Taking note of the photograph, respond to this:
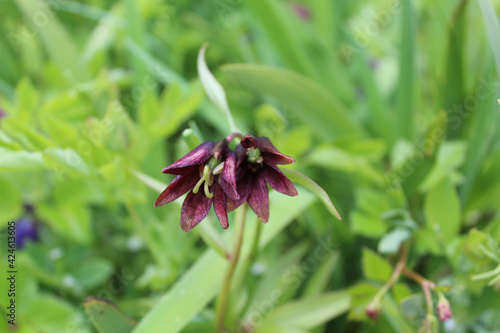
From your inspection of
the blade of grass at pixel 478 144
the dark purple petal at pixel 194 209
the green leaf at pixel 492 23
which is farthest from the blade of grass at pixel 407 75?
the dark purple petal at pixel 194 209

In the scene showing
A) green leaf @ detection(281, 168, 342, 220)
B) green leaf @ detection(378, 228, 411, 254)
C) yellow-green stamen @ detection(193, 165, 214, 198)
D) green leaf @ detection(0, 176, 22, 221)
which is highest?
yellow-green stamen @ detection(193, 165, 214, 198)

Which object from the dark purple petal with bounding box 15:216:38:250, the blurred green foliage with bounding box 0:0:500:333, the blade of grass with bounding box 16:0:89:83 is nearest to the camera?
the blurred green foliage with bounding box 0:0:500:333

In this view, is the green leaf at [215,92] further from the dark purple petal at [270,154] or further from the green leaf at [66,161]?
the green leaf at [66,161]

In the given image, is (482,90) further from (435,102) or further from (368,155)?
(368,155)

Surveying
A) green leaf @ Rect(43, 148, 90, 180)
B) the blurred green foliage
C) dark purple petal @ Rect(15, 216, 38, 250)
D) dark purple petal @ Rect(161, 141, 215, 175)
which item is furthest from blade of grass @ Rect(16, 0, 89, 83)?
dark purple petal @ Rect(161, 141, 215, 175)

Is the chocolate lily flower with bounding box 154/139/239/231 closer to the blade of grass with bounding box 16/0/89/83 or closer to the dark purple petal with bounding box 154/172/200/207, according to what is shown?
the dark purple petal with bounding box 154/172/200/207

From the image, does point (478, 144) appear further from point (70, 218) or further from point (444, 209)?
point (70, 218)

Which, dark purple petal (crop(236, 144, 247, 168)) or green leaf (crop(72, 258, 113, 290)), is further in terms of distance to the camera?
green leaf (crop(72, 258, 113, 290))
